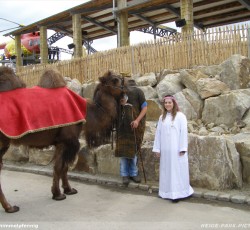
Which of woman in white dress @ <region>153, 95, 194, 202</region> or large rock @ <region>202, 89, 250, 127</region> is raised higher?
large rock @ <region>202, 89, 250, 127</region>

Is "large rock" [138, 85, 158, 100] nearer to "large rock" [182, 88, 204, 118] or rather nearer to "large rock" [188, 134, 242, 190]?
"large rock" [182, 88, 204, 118]

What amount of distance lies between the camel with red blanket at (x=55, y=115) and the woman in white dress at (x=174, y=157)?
1000 millimetres

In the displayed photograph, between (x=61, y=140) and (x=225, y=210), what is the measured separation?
2720 mm

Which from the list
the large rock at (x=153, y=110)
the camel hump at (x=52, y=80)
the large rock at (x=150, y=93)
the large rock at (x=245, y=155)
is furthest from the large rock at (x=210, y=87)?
the camel hump at (x=52, y=80)

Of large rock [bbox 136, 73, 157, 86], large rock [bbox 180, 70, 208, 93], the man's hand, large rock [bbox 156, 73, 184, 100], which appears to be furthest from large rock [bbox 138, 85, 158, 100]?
the man's hand

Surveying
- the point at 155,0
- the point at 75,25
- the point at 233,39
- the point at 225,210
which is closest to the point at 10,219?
the point at 225,210

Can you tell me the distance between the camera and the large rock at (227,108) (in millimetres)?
7945

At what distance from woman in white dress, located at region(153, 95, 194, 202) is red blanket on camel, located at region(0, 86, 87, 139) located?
140cm

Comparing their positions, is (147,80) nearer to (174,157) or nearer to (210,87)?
(210,87)

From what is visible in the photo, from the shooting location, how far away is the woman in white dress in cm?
523

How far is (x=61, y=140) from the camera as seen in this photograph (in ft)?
17.8

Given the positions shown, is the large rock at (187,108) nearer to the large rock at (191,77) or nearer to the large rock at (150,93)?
the large rock at (191,77)

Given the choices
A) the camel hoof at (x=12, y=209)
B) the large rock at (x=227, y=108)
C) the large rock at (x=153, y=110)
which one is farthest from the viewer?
the large rock at (x=153, y=110)

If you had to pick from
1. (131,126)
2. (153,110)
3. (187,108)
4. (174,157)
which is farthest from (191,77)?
(174,157)
